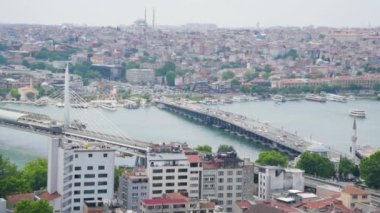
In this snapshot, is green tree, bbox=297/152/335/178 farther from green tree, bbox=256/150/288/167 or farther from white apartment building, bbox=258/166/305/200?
white apartment building, bbox=258/166/305/200

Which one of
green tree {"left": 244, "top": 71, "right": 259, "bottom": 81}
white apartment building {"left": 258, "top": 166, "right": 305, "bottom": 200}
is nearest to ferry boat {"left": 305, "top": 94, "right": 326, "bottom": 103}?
green tree {"left": 244, "top": 71, "right": 259, "bottom": 81}

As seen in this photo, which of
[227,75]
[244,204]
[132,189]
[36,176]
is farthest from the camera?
[227,75]

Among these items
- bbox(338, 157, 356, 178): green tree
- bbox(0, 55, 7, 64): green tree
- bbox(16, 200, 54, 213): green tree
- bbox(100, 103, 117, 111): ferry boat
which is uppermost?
bbox(16, 200, 54, 213): green tree

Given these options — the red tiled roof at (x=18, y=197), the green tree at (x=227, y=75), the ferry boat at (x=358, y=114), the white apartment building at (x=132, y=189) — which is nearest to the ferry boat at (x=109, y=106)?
the ferry boat at (x=358, y=114)

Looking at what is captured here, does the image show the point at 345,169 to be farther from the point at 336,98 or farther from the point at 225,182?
the point at 336,98

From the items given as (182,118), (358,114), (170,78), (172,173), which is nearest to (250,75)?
(170,78)

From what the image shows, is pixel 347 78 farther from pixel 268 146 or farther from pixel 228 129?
pixel 268 146
